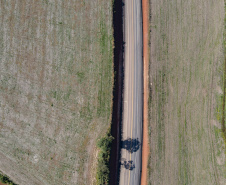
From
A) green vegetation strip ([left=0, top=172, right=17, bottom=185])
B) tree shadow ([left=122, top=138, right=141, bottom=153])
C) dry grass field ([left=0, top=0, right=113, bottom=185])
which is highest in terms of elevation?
dry grass field ([left=0, top=0, right=113, bottom=185])

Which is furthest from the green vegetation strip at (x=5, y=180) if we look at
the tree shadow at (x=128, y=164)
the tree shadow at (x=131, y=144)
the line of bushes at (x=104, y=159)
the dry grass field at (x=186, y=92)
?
the dry grass field at (x=186, y=92)

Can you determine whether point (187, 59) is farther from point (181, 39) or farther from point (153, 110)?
point (153, 110)

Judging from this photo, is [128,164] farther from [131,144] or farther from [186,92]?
[186,92]

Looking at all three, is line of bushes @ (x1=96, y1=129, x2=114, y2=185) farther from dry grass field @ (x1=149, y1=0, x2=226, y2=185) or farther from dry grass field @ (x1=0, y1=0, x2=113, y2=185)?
dry grass field @ (x1=149, y1=0, x2=226, y2=185)

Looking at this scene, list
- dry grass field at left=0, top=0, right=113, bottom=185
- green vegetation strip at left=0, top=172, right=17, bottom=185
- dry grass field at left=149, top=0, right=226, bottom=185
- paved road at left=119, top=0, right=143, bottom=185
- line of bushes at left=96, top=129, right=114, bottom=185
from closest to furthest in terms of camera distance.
Result: line of bushes at left=96, top=129, right=114, bottom=185, green vegetation strip at left=0, top=172, right=17, bottom=185, dry grass field at left=0, top=0, right=113, bottom=185, paved road at left=119, top=0, right=143, bottom=185, dry grass field at left=149, top=0, right=226, bottom=185

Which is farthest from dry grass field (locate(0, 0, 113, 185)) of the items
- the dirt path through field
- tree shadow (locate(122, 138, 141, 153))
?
the dirt path through field

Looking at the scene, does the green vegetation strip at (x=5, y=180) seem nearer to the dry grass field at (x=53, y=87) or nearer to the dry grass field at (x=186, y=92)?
the dry grass field at (x=53, y=87)

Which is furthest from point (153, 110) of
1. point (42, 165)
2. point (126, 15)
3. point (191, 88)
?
point (42, 165)
